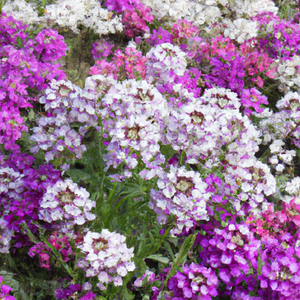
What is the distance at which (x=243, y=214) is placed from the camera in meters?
2.22

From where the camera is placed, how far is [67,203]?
1945 mm

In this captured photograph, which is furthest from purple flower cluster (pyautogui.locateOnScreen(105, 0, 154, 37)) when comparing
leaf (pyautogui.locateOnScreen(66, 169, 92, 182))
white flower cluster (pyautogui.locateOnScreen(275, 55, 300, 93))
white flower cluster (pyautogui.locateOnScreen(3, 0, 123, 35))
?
leaf (pyautogui.locateOnScreen(66, 169, 92, 182))

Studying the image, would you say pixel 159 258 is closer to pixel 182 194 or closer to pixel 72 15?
pixel 182 194

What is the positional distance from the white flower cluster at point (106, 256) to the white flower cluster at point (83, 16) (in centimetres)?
180

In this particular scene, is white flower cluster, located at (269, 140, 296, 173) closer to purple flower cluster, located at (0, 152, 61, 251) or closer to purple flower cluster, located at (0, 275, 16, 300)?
purple flower cluster, located at (0, 152, 61, 251)

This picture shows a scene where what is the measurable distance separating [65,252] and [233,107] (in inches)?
46.6

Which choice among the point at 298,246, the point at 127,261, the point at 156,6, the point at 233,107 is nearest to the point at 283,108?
the point at 233,107

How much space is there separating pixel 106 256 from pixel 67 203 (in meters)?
0.38

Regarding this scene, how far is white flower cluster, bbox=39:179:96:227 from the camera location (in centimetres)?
193

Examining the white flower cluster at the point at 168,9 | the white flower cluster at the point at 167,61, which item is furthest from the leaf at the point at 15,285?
the white flower cluster at the point at 168,9

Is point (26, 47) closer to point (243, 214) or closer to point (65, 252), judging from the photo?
point (65, 252)

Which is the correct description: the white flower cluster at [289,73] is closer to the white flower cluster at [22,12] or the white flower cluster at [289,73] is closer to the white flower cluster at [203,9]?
the white flower cluster at [203,9]

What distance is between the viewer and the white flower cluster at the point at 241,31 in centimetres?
332

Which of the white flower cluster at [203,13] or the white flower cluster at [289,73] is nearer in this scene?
the white flower cluster at [289,73]
